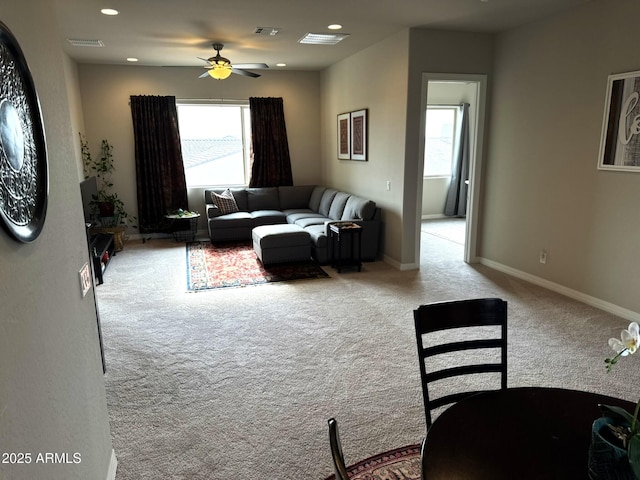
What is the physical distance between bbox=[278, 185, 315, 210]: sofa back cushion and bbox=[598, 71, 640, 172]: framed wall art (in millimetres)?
4696

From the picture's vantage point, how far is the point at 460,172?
8734mm

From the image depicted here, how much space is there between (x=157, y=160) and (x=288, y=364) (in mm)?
5189

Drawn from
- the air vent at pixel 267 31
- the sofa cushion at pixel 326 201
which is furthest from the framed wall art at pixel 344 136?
the air vent at pixel 267 31

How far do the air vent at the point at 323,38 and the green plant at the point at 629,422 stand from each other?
4719 millimetres

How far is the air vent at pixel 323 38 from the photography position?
492 cm

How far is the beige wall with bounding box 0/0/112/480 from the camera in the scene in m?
1.02

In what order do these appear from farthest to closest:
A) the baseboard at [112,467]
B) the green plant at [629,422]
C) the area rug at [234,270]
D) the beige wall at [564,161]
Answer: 1. the area rug at [234,270]
2. the beige wall at [564,161]
3. the baseboard at [112,467]
4. the green plant at [629,422]

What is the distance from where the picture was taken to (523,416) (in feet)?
4.40

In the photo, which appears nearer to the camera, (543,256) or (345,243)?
(543,256)

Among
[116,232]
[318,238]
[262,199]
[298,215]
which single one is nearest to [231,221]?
[262,199]

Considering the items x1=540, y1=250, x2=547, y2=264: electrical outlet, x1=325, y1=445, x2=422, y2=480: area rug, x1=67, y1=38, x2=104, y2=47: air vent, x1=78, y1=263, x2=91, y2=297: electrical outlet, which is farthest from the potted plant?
x1=67, y1=38, x2=104, y2=47: air vent

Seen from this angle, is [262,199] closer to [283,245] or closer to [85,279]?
[283,245]

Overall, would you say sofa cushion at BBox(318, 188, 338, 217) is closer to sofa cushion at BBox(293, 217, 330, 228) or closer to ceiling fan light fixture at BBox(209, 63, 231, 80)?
sofa cushion at BBox(293, 217, 330, 228)

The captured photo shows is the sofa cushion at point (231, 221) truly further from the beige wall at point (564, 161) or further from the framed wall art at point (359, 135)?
the beige wall at point (564, 161)
